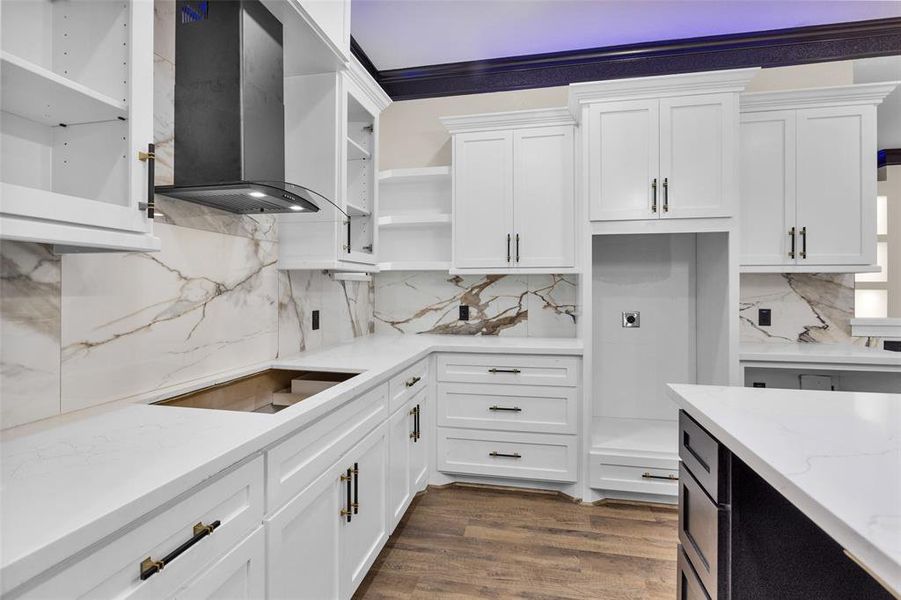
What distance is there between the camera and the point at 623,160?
263 cm

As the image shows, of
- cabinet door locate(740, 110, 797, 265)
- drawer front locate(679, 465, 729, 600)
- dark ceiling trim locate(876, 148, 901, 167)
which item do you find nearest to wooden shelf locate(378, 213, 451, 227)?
cabinet door locate(740, 110, 797, 265)

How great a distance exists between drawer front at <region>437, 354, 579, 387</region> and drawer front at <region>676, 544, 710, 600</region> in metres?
1.29

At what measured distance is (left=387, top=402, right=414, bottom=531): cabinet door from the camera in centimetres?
207

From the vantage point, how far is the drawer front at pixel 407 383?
6.87 feet

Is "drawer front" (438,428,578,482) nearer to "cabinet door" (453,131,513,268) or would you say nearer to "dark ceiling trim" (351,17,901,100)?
"cabinet door" (453,131,513,268)

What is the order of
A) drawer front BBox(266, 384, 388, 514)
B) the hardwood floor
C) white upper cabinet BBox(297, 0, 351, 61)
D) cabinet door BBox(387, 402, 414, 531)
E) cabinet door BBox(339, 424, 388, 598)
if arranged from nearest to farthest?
1. drawer front BBox(266, 384, 388, 514)
2. cabinet door BBox(339, 424, 388, 598)
3. white upper cabinet BBox(297, 0, 351, 61)
4. the hardwood floor
5. cabinet door BBox(387, 402, 414, 531)

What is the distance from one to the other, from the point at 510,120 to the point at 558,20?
676mm

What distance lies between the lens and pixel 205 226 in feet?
5.83

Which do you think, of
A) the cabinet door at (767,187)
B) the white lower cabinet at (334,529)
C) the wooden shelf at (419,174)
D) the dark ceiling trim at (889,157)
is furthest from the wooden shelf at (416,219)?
the dark ceiling trim at (889,157)

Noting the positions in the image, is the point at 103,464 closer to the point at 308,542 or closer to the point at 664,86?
the point at 308,542

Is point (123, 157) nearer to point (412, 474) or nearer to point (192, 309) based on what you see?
point (192, 309)

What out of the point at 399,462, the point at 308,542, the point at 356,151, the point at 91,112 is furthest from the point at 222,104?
the point at 399,462

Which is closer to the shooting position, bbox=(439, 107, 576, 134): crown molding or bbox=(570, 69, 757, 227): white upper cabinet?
bbox=(570, 69, 757, 227): white upper cabinet

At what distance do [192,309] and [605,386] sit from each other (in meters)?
2.58
